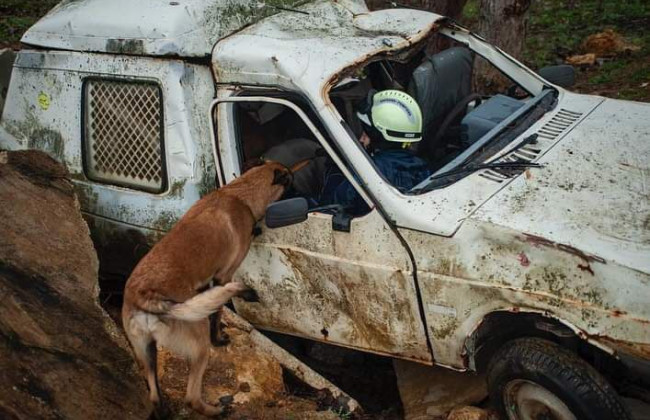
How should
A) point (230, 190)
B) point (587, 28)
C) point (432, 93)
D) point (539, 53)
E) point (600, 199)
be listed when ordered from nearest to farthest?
point (600, 199), point (230, 190), point (432, 93), point (539, 53), point (587, 28)

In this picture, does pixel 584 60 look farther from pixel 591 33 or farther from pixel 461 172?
pixel 461 172

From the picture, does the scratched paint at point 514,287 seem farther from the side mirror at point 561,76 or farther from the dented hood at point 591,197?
the side mirror at point 561,76

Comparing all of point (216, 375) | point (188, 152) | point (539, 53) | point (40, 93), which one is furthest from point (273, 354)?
point (539, 53)

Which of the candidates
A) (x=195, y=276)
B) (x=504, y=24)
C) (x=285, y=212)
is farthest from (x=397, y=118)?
(x=504, y=24)

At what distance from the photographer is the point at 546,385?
141 inches

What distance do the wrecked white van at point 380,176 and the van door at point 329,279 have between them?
0.01m

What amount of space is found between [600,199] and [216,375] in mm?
2325

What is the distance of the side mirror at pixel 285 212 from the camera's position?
4020 mm

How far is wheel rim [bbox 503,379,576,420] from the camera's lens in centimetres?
364

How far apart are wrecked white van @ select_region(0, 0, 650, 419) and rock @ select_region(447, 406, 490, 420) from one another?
0.22m

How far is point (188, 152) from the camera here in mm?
4625

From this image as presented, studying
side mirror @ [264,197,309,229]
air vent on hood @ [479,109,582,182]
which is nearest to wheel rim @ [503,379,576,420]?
air vent on hood @ [479,109,582,182]

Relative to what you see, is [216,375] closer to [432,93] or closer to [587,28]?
[432,93]

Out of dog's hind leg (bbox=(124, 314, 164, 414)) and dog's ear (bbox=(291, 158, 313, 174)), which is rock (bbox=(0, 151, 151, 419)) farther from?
dog's ear (bbox=(291, 158, 313, 174))
